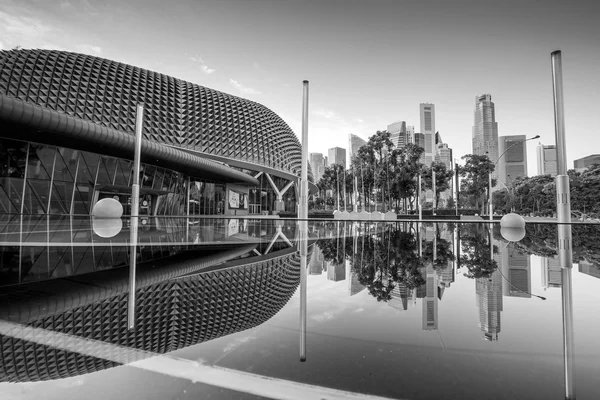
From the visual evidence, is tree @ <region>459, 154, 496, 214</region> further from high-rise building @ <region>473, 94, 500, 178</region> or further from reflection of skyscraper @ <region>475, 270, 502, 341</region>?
high-rise building @ <region>473, 94, 500, 178</region>

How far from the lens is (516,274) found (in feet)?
14.4

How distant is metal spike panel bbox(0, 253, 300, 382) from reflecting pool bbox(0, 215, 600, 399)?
1 cm

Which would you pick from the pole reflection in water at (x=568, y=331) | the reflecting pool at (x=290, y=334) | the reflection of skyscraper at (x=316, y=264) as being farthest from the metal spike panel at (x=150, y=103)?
the pole reflection in water at (x=568, y=331)

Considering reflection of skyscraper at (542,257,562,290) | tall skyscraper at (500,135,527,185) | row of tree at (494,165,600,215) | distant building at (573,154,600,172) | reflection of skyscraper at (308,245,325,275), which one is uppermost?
tall skyscraper at (500,135,527,185)

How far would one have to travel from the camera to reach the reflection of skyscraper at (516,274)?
131 inches

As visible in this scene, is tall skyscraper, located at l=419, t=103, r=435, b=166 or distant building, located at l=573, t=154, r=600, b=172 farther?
tall skyscraper, located at l=419, t=103, r=435, b=166

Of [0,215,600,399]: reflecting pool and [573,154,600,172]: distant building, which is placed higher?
[573,154,600,172]: distant building

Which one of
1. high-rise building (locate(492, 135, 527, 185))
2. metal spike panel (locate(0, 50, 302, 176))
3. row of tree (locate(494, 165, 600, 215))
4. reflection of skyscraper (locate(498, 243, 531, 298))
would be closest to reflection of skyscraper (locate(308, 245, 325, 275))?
reflection of skyscraper (locate(498, 243, 531, 298))

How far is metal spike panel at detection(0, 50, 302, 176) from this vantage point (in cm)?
3431

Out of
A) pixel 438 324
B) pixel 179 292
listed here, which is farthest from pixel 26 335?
pixel 438 324

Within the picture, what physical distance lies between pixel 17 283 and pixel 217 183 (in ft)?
152

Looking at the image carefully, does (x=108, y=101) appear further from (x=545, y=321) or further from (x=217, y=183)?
(x=545, y=321)

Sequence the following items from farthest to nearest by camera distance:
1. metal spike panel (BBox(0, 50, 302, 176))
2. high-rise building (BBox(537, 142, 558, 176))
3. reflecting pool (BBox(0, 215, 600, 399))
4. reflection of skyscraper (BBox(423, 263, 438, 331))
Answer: high-rise building (BBox(537, 142, 558, 176)) → metal spike panel (BBox(0, 50, 302, 176)) → reflection of skyscraper (BBox(423, 263, 438, 331)) → reflecting pool (BBox(0, 215, 600, 399))

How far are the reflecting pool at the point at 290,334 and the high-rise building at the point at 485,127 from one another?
195 metres
